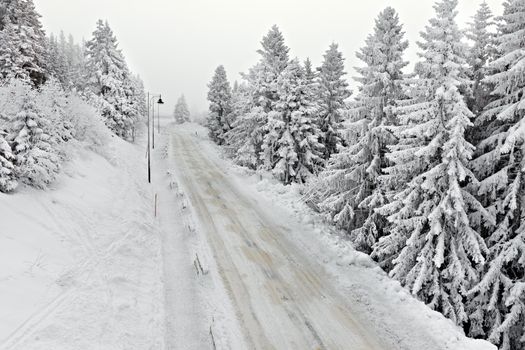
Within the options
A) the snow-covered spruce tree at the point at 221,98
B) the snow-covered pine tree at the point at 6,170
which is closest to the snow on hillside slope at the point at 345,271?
the snow-covered pine tree at the point at 6,170

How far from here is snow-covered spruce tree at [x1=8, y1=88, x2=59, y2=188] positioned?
15.6 metres

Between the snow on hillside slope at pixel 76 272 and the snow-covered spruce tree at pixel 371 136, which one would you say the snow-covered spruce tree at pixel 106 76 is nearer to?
the snow on hillside slope at pixel 76 272

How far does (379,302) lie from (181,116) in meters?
113

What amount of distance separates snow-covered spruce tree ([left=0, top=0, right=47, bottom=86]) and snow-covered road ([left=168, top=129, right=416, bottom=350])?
24675 mm

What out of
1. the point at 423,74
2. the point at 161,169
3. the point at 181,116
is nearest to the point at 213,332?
the point at 423,74

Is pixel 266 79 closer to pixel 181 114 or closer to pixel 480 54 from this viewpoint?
pixel 480 54

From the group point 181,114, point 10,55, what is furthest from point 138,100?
point 10,55

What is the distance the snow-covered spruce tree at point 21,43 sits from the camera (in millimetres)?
33938

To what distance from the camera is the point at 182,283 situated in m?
14.1

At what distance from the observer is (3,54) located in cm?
3400

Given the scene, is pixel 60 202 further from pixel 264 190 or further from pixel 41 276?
pixel 264 190

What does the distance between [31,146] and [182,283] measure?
9515mm

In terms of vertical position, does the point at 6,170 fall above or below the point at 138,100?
below

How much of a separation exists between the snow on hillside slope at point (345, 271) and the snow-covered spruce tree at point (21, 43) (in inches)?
823
